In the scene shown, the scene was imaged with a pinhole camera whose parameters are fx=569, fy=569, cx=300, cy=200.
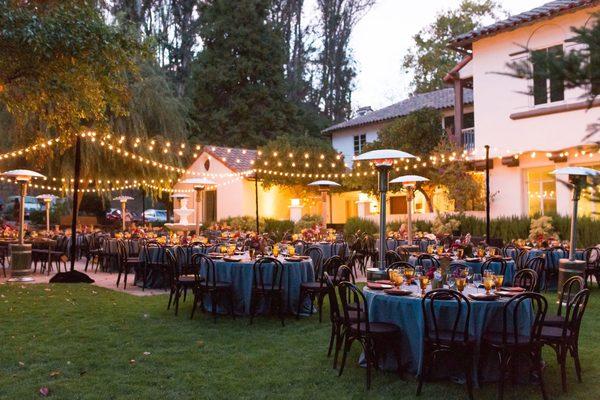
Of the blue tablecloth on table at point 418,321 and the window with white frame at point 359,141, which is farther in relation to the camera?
the window with white frame at point 359,141

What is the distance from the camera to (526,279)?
773 cm

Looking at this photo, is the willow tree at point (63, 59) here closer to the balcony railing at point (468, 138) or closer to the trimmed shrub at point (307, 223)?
the trimmed shrub at point (307, 223)

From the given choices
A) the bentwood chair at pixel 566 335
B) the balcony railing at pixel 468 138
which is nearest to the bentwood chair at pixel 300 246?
the bentwood chair at pixel 566 335

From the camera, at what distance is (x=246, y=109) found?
37.1 metres

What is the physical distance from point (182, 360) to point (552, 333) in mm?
3677

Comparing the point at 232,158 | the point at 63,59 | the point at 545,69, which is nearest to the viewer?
the point at 545,69

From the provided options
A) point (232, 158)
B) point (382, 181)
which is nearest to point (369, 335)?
point (382, 181)

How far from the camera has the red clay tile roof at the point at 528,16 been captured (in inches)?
599

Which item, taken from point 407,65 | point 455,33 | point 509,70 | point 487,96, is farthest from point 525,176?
point 407,65

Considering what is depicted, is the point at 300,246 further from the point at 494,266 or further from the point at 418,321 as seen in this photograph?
the point at 418,321

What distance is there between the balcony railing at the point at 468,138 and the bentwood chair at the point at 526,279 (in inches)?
520

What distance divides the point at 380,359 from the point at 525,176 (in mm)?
13865

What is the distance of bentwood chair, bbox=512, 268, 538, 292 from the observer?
21.6 feet

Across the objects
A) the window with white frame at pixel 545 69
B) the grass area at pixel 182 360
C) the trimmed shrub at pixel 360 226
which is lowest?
the grass area at pixel 182 360
